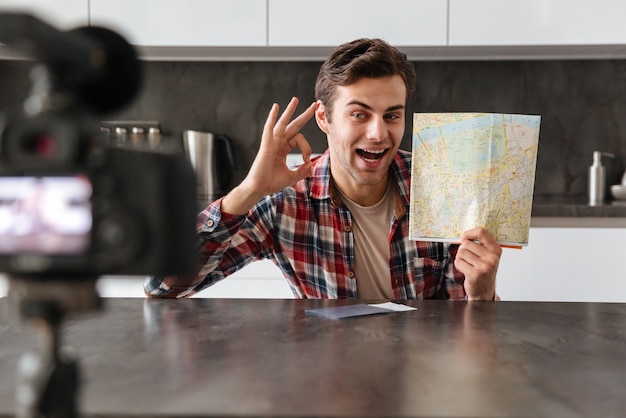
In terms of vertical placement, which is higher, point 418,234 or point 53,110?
point 53,110

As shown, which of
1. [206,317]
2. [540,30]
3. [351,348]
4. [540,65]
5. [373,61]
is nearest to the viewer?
[351,348]

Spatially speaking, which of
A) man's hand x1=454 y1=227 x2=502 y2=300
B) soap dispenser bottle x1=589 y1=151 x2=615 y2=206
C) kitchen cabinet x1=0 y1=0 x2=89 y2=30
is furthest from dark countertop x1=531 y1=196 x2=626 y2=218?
kitchen cabinet x1=0 y1=0 x2=89 y2=30

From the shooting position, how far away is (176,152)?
0.47 metres

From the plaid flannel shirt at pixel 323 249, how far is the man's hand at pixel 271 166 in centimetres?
10

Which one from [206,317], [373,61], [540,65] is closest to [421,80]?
[540,65]

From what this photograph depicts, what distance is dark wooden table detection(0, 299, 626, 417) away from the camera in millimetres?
670

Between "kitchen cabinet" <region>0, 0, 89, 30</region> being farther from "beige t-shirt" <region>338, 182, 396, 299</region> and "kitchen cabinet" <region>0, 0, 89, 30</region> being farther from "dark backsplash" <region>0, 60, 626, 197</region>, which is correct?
"beige t-shirt" <region>338, 182, 396, 299</region>

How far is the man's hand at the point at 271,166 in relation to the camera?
143 cm

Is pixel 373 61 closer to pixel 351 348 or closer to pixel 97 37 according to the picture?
pixel 351 348

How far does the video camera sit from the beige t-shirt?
3.89 feet

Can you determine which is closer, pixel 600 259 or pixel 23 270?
pixel 23 270

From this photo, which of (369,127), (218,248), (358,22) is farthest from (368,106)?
(358,22)

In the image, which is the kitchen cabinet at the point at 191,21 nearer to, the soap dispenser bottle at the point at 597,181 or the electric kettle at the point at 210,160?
the electric kettle at the point at 210,160

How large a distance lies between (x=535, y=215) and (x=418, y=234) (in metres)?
1.35
